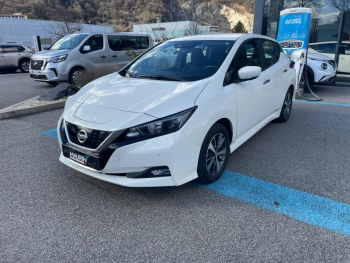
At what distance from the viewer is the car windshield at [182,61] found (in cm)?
344

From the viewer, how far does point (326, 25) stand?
431 inches

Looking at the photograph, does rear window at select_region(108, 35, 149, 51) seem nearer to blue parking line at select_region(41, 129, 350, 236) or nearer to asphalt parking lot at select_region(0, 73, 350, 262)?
asphalt parking lot at select_region(0, 73, 350, 262)

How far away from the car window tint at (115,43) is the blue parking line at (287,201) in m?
8.57

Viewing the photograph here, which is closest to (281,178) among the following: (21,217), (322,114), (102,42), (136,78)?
(136,78)

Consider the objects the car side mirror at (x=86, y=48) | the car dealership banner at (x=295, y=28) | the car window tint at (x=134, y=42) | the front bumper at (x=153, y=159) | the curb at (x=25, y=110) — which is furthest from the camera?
the car window tint at (x=134, y=42)

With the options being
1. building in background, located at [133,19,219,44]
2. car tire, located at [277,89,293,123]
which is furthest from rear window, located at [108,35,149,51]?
building in background, located at [133,19,219,44]

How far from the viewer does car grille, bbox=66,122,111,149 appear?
2.65m

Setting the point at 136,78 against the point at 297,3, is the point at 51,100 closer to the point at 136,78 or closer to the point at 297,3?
the point at 136,78

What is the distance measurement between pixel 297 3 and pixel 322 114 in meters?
7.24

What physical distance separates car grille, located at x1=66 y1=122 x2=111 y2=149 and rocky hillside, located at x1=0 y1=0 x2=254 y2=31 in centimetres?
5166

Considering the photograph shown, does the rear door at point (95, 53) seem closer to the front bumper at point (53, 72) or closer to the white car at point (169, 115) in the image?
the front bumper at point (53, 72)

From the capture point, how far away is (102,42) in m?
10.3

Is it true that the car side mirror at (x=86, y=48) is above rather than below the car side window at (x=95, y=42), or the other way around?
below

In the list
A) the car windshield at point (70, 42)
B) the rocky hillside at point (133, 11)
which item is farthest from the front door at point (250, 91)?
the rocky hillside at point (133, 11)
